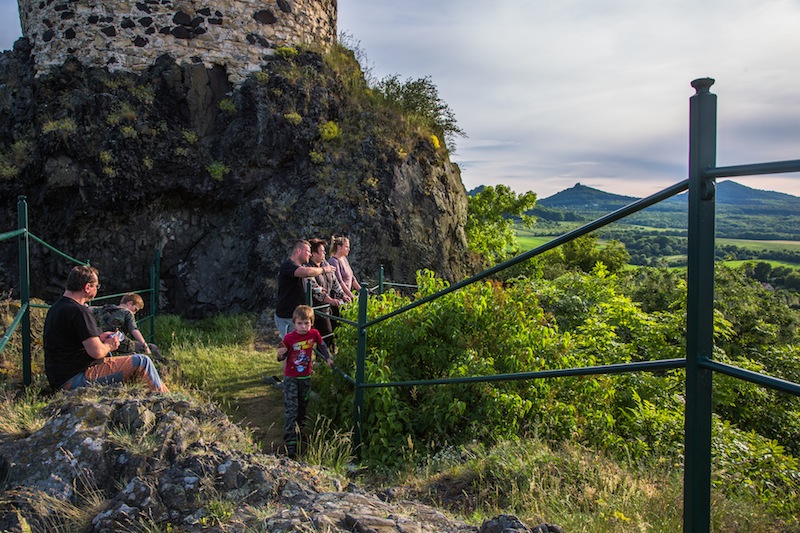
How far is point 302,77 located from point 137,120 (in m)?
3.45

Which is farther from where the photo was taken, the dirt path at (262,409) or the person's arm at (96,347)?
the dirt path at (262,409)

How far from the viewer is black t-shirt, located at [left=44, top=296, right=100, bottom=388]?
418 cm

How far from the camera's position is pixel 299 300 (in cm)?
642

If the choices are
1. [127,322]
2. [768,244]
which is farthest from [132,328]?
[768,244]

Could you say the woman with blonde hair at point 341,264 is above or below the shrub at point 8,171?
below

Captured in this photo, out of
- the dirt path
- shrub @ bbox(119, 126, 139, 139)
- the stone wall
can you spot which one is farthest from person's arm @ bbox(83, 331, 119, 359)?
the stone wall

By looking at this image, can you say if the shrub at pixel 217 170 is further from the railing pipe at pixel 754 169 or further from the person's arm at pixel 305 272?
the railing pipe at pixel 754 169

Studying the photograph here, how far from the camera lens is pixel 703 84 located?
150 cm

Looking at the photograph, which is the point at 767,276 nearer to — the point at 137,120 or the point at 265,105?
the point at 265,105

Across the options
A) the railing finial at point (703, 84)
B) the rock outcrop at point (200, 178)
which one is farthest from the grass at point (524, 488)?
the rock outcrop at point (200, 178)

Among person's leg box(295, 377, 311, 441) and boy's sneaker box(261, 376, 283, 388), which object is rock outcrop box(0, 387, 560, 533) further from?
boy's sneaker box(261, 376, 283, 388)

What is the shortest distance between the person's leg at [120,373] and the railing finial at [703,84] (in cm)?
408

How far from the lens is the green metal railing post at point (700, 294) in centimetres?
149

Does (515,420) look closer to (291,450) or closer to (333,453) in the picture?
(333,453)
